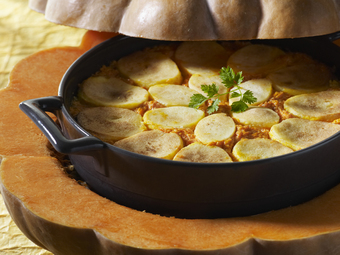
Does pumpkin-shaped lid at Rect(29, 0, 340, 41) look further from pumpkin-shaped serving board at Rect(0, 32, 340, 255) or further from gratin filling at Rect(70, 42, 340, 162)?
pumpkin-shaped serving board at Rect(0, 32, 340, 255)

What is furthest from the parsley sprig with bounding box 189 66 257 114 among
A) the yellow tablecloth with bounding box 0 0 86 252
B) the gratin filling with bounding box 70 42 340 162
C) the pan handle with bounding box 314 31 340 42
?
the yellow tablecloth with bounding box 0 0 86 252

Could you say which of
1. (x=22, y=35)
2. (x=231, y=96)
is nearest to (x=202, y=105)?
(x=231, y=96)

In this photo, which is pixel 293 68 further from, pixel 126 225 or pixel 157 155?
pixel 126 225

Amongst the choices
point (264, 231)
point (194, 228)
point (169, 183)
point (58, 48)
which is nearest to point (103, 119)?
point (169, 183)

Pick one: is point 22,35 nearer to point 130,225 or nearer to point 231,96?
point 231,96

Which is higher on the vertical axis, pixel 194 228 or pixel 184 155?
pixel 184 155

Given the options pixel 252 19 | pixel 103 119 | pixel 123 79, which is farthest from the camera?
pixel 123 79
